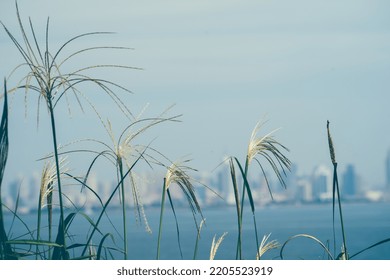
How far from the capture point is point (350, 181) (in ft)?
16.4

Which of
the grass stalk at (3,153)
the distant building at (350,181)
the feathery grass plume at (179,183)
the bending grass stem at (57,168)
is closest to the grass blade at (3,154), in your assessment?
the grass stalk at (3,153)

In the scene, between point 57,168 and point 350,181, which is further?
point 350,181

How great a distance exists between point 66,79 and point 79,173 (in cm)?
33

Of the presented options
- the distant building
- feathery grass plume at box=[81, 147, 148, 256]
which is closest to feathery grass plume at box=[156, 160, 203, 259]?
feathery grass plume at box=[81, 147, 148, 256]

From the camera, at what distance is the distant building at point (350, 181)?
4648mm

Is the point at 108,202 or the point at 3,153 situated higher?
the point at 3,153

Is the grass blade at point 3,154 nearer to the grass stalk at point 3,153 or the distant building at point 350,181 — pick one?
the grass stalk at point 3,153

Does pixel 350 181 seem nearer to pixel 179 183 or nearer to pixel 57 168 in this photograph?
pixel 179 183

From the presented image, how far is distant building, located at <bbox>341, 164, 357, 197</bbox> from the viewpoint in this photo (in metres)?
4.65

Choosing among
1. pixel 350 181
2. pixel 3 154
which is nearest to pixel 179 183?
pixel 3 154

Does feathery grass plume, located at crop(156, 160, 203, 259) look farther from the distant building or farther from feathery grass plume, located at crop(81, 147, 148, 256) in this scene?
the distant building
